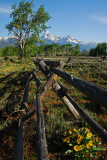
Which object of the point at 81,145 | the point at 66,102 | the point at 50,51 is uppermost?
the point at 50,51

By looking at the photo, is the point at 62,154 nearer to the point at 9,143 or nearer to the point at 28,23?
the point at 9,143

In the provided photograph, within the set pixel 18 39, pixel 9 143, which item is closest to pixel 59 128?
pixel 9 143

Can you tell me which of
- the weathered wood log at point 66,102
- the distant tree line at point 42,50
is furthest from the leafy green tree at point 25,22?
the weathered wood log at point 66,102

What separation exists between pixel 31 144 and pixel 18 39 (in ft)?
73.8

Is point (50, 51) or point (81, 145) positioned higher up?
point (50, 51)

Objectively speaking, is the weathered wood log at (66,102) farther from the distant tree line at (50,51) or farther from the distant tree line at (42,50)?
the distant tree line at (50,51)

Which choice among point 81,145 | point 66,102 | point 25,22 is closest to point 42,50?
point 25,22

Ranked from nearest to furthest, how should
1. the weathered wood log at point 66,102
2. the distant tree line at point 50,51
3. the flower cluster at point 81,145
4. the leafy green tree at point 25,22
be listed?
A: 1. the flower cluster at point 81,145
2. the weathered wood log at point 66,102
3. the leafy green tree at point 25,22
4. the distant tree line at point 50,51

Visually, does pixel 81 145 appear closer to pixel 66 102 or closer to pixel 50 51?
pixel 66 102

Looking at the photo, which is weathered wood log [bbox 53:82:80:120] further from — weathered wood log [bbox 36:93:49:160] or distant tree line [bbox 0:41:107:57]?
distant tree line [bbox 0:41:107:57]

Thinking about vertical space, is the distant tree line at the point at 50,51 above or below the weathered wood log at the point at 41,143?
above

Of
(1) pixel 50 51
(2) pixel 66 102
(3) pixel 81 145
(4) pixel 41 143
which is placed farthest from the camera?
(1) pixel 50 51

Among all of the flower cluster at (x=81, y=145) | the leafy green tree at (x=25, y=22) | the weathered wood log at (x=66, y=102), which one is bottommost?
the flower cluster at (x=81, y=145)

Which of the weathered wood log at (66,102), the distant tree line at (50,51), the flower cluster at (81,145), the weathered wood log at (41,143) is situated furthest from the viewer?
the distant tree line at (50,51)
